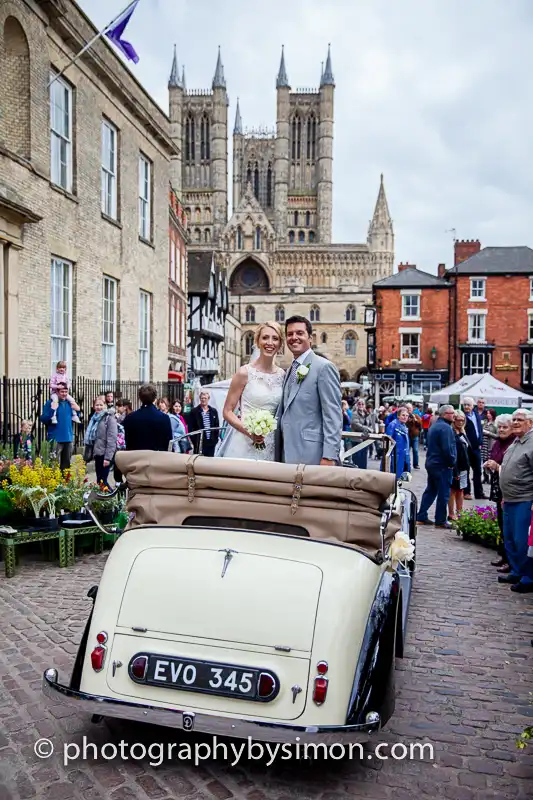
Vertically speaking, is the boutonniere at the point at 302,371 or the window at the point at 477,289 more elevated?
the window at the point at 477,289

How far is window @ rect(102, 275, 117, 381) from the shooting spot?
17469mm

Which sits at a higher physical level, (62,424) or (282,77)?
(282,77)

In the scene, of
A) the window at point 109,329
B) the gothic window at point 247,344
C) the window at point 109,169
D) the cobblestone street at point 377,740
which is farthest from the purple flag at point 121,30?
the gothic window at point 247,344

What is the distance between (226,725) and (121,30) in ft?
48.0

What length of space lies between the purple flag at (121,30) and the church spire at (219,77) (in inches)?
4150

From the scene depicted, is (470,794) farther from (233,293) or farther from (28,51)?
(233,293)

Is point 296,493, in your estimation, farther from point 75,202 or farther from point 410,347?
point 410,347

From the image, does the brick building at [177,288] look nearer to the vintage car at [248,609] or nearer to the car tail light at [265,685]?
the vintage car at [248,609]

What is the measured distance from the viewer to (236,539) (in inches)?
135

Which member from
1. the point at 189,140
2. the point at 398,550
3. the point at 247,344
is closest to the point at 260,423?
the point at 398,550

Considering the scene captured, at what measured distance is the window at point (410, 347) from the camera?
45.9 meters

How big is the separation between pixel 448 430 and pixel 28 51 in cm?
1071

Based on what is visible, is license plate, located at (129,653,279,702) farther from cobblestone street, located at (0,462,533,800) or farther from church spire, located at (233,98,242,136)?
church spire, located at (233,98,242,136)

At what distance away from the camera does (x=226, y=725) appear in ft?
9.77
